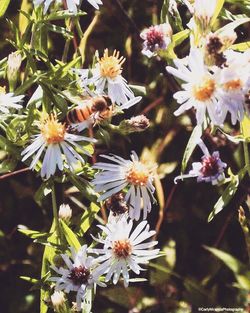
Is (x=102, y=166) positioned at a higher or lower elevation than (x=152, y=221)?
higher

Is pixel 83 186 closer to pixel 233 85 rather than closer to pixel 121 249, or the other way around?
pixel 121 249

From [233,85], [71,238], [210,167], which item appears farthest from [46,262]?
[233,85]

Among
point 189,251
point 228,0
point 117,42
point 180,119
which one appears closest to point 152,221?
point 189,251

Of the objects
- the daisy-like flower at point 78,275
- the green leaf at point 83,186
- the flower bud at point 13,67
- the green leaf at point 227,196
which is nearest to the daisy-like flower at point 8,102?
the flower bud at point 13,67

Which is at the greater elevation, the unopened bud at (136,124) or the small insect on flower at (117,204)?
the unopened bud at (136,124)

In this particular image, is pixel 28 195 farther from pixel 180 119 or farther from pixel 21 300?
pixel 180 119

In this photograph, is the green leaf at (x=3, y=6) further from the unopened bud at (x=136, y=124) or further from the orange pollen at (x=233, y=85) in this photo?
the orange pollen at (x=233, y=85)

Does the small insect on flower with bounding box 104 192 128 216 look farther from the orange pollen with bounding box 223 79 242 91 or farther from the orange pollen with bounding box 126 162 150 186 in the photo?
the orange pollen with bounding box 223 79 242 91

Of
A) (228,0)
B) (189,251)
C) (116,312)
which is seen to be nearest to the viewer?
(228,0)
